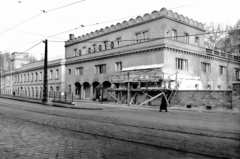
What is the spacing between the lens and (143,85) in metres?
28.2

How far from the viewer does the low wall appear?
69.8ft

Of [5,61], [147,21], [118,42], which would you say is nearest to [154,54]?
[147,21]

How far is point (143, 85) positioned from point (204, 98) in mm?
7652

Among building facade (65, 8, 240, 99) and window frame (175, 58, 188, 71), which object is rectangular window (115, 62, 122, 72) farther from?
window frame (175, 58, 188, 71)

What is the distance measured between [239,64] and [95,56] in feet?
75.0

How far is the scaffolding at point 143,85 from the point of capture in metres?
25.8

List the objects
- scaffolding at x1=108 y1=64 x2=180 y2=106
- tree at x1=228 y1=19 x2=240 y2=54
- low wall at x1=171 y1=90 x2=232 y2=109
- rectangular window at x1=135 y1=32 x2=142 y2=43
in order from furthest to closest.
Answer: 1. tree at x1=228 y1=19 x2=240 y2=54
2. rectangular window at x1=135 y1=32 x2=142 y2=43
3. scaffolding at x1=108 y1=64 x2=180 y2=106
4. low wall at x1=171 y1=90 x2=232 y2=109

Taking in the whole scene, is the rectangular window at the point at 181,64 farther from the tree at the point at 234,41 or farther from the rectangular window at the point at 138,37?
the tree at the point at 234,41

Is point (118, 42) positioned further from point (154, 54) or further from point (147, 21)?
point (154, 54)

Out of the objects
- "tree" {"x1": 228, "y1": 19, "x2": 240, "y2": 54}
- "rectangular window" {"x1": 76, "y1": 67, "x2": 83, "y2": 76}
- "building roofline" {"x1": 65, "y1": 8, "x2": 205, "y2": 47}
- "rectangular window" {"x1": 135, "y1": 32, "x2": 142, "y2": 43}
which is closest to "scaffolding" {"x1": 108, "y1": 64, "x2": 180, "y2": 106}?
"rectangular window" {"x1": 135, "y1": 32, "x2": 142, "y2": 43}

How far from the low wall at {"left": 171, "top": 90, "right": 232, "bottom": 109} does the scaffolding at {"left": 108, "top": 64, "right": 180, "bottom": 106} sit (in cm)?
94

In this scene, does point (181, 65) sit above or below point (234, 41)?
below

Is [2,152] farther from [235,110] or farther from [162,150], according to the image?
[235,110]

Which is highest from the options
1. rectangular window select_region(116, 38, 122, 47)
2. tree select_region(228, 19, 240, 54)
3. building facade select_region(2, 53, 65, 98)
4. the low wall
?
tree select_region(228, 19, 240, 54)
